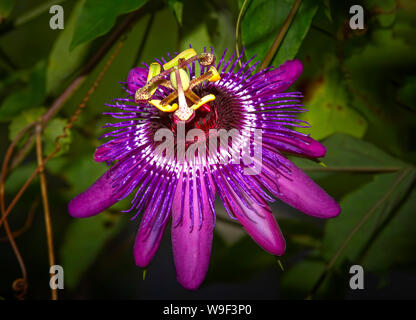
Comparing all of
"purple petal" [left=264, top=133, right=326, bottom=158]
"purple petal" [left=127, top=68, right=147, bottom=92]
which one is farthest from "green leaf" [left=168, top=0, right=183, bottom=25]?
"purple petal" [left=264, top=133, right=326, bottom=158]

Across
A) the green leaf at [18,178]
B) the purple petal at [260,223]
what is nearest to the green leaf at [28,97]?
the green leaf at [18,178]

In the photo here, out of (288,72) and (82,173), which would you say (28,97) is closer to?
(82,173)

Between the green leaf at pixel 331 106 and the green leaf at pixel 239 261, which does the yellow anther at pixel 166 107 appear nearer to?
the green leaf at pixel 331 106

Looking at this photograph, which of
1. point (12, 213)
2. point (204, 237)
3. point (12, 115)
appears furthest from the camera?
point (12, 213)

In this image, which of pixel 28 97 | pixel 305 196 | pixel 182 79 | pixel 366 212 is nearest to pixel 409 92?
pixel 366 212

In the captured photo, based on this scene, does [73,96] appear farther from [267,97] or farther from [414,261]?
[414,261]
